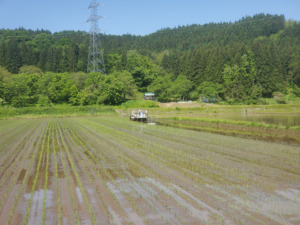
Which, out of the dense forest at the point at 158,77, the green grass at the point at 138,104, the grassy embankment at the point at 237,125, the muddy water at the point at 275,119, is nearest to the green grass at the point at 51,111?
the dense forest at the point at 158,77

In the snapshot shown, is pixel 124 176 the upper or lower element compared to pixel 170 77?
lower

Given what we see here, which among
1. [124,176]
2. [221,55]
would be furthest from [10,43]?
[124,176]

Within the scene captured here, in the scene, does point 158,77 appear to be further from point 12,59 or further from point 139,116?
point 139,116

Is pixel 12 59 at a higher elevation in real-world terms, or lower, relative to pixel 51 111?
higher

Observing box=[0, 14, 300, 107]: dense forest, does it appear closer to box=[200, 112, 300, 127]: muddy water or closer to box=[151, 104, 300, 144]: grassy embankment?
box=[151, 104, 300, 144]: grassy embankment

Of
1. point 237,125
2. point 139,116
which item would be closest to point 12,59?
point 139,116

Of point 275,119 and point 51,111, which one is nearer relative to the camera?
point 275,119

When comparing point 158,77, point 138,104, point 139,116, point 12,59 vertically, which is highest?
point 12,59

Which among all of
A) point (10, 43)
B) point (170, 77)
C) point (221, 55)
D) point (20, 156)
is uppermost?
point (10, 43)

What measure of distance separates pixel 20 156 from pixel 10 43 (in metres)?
80.9

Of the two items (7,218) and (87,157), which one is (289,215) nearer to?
(7,218)

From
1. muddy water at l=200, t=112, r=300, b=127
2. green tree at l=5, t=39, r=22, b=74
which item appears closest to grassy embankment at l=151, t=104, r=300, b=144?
muddy water at l=200, t=112, r=300, b=127

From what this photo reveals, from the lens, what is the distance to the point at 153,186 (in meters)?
7.04

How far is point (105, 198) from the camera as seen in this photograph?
20.4 feet
